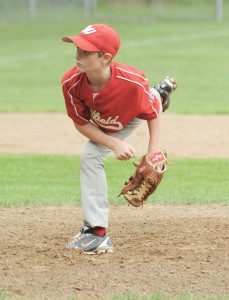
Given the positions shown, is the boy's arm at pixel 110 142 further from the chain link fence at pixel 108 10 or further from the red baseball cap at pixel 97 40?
the chain link fence at pixel 108 10

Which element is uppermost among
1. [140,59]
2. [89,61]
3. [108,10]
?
[89,61]

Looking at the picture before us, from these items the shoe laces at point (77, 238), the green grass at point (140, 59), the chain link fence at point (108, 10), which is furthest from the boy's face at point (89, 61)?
the chain link fence at point (108, 10)

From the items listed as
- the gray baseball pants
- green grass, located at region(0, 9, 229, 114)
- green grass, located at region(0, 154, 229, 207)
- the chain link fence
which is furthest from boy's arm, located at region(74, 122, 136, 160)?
the chain link fence

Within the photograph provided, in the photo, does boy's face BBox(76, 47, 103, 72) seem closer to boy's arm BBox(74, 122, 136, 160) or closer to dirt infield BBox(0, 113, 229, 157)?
boy's arm BBox(74, 122, 136, 160)

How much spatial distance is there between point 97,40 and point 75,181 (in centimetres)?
358

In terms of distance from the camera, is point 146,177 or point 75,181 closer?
point 146,177

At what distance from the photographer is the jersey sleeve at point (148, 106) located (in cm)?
625

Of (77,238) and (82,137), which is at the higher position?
(77,238)

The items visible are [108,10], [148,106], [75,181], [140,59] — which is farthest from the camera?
[108,10]

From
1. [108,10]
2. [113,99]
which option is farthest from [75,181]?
[108,10]

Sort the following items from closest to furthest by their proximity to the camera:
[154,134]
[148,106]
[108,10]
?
[148,106] < [154,134] < [108,10]

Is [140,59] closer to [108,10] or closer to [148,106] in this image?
[108,10]

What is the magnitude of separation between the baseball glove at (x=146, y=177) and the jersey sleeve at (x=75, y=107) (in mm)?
499

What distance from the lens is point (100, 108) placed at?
20.4 feet
